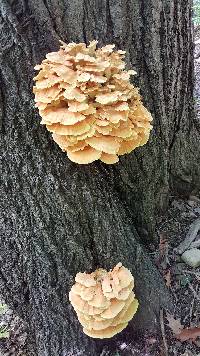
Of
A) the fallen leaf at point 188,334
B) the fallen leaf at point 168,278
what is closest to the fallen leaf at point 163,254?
the fallen leaf at point 168,278

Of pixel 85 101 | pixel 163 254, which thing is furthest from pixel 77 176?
pixel 163 254

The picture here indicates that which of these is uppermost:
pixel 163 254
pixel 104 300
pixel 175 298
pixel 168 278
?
pixel 163 254

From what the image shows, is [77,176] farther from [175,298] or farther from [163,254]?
[175,298]

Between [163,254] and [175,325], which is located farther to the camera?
[163,254]

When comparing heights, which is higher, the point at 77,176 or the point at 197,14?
the point at 197,14

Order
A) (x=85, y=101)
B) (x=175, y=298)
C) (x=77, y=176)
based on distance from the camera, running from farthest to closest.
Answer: (x=175, y=298)
(x=77, y=176)
(x=85, y=101)

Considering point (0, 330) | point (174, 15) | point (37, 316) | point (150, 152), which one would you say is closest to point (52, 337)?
point (37, 316)

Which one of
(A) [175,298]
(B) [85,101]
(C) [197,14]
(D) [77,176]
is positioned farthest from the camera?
(C) [197,14]

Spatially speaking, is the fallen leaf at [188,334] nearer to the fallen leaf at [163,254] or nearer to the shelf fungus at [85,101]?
the fallen leaf at [163,254]

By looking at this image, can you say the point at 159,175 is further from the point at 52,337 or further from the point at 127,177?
the point at 52,337
